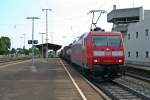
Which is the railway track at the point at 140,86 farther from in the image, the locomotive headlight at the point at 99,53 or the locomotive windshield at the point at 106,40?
the locomotive windshield at the point at 106,40

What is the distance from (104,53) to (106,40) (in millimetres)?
1029

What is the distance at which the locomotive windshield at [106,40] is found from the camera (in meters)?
24.4

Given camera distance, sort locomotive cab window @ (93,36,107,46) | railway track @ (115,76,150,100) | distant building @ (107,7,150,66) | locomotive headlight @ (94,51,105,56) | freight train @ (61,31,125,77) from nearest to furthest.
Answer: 1. railway track @ (115,76,150,100)
2. freight train @ (61,31,125,77)
3. locomotive headlight @ (94,51,105,56)
4. locomotive cab window @ (93,36,107,46)
5. distant building @ (107,7,150,66)

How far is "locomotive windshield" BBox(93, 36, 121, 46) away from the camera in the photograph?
80.0 feet

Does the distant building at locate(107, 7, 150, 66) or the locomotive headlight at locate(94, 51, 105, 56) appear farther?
the distant building at locate(107, 7, 150, 66)

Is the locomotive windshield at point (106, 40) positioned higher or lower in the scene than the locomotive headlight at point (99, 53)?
higher

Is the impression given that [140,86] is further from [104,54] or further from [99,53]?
[99,53]

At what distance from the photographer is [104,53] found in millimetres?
23844


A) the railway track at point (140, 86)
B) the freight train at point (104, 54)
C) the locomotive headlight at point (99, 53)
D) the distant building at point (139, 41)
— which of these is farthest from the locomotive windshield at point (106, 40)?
the distant building at point (139, 41)

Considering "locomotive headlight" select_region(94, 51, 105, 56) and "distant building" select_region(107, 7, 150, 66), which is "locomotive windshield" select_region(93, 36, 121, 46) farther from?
"distant building" select_region(107, 7, 150, 66)

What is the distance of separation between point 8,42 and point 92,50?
172 meters

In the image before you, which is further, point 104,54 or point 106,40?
point 106,40

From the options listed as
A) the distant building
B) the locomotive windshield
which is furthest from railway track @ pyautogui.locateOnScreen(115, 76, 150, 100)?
the distant building

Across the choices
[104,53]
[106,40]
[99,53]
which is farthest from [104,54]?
[106,40]
